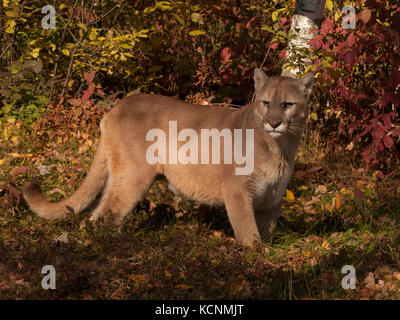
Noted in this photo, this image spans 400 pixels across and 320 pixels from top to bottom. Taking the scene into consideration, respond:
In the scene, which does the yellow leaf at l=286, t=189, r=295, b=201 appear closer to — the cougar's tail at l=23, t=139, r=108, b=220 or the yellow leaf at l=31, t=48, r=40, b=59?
the cougar's tail at l=23, t=139, r=108, b=220

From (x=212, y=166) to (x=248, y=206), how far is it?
1.57 feet

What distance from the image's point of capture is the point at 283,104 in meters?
4.63

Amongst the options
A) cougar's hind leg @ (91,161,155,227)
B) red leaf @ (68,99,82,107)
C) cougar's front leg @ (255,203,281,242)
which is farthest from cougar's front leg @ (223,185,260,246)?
red leaf @ (68,99,82,107)

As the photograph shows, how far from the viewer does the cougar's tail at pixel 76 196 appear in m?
4.90

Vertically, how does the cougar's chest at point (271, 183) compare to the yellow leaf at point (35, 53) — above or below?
below

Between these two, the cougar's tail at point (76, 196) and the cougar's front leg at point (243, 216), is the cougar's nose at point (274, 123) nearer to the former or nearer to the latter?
the cougar's front leg at point (243, 216)

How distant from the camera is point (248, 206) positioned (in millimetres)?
4645

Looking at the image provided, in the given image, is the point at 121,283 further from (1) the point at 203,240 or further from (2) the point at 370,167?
(2) the point at 370,167

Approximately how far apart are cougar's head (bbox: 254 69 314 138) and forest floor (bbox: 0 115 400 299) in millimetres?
941

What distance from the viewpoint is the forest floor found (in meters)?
3.88

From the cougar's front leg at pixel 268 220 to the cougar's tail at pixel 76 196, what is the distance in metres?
1.42

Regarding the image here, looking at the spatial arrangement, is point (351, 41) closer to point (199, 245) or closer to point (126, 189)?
point (199, 245)

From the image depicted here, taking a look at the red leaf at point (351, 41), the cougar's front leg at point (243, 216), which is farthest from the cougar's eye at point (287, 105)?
the red leaf at point (351, 41)

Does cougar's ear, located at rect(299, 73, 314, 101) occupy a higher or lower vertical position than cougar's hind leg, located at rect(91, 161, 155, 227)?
higher
